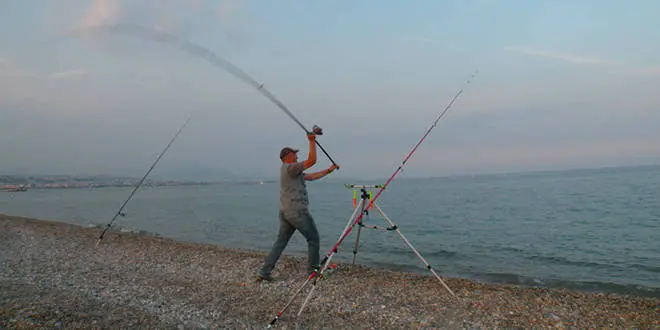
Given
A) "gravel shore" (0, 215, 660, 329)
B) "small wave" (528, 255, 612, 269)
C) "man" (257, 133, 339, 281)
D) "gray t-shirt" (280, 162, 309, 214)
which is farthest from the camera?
"small wave" (528, 255, 612, 269)

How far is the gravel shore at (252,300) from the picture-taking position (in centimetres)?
574

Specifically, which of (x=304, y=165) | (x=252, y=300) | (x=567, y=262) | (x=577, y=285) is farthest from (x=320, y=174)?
(x=567, y=262)

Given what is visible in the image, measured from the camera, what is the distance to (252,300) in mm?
6812

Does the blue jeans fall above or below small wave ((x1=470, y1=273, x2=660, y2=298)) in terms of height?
above

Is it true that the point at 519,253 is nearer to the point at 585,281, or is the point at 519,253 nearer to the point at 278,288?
the point at 585,281

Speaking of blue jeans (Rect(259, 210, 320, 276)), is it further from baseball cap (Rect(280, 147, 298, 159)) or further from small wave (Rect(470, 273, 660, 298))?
small wave (Rect(470, 273, 660, 298))

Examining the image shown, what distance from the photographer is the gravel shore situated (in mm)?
5738

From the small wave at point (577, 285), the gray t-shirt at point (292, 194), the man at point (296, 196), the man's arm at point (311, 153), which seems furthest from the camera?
the small wave at point (577, 285)

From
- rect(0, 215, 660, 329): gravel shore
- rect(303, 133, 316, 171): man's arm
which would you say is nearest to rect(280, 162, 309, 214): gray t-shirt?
rect(303, 133, 316, 171): man's arm

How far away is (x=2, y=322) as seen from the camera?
4.98 m

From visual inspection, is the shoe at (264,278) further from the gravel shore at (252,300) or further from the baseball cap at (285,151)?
the baseball cap at (285,151)

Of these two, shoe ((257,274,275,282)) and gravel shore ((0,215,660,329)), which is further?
shoe ((257,274,275,282))

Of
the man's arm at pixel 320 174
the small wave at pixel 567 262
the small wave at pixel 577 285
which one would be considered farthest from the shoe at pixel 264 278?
the small wave at pixel 567 262

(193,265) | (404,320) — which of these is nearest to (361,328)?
(404,320)
